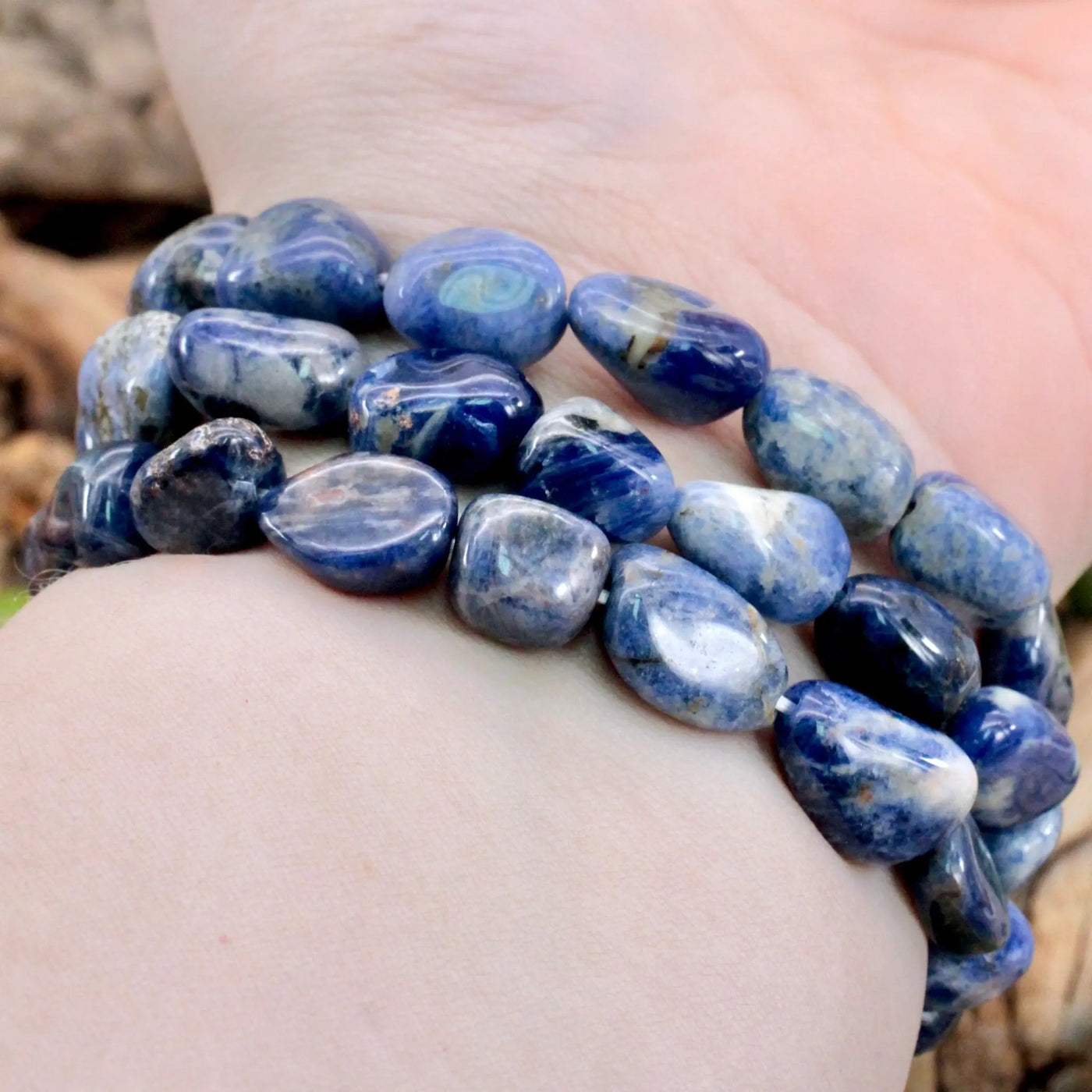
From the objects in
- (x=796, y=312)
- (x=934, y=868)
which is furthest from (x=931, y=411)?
(x=934, y=868)

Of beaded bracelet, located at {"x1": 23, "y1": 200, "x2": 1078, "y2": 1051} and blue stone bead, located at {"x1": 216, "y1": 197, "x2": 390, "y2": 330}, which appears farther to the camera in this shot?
blue stone bead, located at {"x1": 216, "y1": 197, "x2": 390, "y2": 330}

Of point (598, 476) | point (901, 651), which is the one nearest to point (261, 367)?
point (598, 476)

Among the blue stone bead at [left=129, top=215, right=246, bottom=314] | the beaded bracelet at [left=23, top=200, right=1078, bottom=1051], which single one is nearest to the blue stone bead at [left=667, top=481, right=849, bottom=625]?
the beaded bracelet at [left=23, top=200, right=1078, bottom=1051]

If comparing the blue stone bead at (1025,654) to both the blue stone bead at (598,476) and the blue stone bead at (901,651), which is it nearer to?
the blue stone bead at (901,651)

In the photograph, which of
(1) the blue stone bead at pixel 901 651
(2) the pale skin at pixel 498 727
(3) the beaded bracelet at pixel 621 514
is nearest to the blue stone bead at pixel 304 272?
(3) the beaded bracelet at pixel 621 514

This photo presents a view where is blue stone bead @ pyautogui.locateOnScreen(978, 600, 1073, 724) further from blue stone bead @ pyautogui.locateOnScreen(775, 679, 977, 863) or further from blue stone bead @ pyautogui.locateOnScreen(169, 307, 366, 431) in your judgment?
blue stone bead @ pyautogui.locateOnScreen(169, 307, 366, 431)

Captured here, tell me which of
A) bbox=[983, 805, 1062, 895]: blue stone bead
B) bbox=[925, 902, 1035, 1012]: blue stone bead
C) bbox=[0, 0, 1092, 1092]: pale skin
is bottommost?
bbox=[925, 902, 1035, 1012]: blue stone bead
